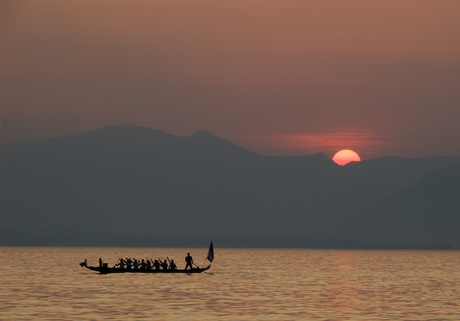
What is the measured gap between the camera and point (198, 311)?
198 ft

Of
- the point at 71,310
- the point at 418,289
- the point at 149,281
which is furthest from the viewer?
the point at 149,281

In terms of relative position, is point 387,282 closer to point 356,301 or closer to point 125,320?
point 356,301

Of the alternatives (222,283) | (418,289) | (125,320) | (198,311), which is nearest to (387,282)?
(418,289)

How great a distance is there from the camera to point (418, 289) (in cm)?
8875

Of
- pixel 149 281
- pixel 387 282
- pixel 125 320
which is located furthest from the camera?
pixel 387 282

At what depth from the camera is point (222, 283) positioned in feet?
307

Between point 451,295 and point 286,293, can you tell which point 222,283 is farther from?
point 451,295

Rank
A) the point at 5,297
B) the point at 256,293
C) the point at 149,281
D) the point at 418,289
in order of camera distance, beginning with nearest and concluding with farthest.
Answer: the point at 5,297 < the point at 256,293 < the point at 418,289 < the point at 149,281

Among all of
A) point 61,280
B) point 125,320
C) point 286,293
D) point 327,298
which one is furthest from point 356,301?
point 61,280

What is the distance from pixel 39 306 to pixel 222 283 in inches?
1320

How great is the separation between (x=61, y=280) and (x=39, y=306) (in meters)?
35.0

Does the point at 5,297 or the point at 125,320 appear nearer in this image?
the point at 125,320

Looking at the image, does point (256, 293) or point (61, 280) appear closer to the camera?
point (256, 293)

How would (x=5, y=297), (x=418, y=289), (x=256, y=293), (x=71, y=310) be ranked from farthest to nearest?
(x=418, y=289) < (x=256, y=293) < (x=5, y=297) < (x=71, y=310)
